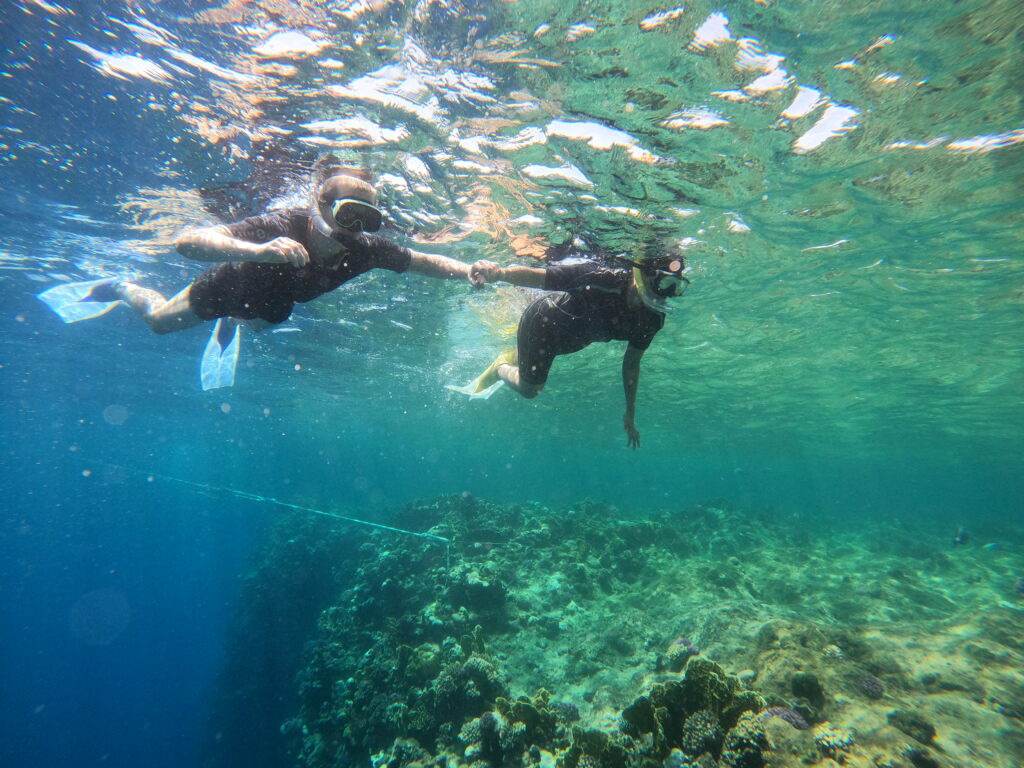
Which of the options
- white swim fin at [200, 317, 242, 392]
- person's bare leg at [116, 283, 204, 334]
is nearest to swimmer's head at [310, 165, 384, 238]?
person's bare leg at [116, 283, 204, 334]

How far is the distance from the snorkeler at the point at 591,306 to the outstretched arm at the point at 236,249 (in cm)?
170

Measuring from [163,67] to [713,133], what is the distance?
9.52 meters

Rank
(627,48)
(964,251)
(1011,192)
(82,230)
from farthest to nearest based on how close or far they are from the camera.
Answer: (82,230) < (964,251) < (1011,192) < (627,48)

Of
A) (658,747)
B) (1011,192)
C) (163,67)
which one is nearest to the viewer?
(658,747)

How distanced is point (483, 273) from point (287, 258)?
181 centimetres

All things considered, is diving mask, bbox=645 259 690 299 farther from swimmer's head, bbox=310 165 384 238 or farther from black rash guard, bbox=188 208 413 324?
swimmer's head, bbox=310 165 384 238

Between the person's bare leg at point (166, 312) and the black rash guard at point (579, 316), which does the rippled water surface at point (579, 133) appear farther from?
the person's bare leg at point (166, 312)

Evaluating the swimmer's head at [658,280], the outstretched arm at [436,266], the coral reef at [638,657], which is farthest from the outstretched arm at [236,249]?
the coral reef at [638,657]

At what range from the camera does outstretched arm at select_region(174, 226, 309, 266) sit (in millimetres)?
3551

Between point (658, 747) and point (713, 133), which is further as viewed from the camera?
point (713, 133)

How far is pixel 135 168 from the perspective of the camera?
9.45 m

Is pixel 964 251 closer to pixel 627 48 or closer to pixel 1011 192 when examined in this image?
pixel 1011 192

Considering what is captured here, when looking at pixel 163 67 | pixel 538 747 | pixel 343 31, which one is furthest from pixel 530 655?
pixel 163 67

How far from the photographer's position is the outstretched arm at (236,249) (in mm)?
3551
